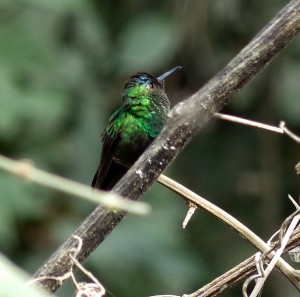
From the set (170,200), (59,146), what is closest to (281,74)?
(170,200)

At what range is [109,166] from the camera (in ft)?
7.33

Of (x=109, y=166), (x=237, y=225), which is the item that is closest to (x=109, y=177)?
(x=109, y=166)

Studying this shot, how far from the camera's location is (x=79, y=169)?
16.2 ft

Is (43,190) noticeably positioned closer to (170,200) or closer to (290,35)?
(170,200)

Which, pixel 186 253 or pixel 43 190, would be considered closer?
pixel 43 190

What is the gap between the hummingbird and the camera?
232cm

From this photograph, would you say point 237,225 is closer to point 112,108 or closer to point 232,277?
point 232,277

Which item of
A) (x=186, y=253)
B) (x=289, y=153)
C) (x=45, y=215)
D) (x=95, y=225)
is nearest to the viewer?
(x=95, y=225)

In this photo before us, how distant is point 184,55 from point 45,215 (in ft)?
3.99

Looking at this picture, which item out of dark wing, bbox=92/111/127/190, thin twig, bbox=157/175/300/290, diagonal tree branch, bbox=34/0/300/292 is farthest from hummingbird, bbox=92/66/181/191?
diagonal tree branch, bbox=34/0/300/292

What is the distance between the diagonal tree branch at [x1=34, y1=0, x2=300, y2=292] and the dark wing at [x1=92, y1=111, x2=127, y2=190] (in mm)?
857

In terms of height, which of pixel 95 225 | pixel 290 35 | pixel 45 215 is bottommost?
pixel 95 225

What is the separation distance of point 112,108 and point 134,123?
2.79 meters

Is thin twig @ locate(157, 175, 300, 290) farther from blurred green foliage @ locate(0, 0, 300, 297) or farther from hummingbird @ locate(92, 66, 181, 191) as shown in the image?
blurred green foliage @ locate(0, 0, 300, 297)
